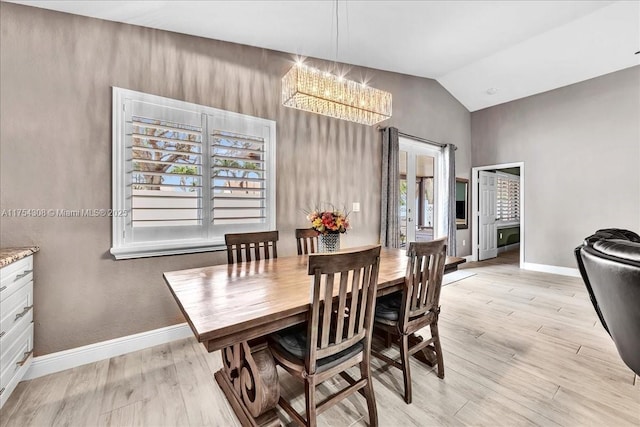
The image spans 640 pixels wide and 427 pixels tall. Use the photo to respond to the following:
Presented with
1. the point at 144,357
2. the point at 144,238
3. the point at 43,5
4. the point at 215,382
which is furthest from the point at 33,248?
the point at 43,5

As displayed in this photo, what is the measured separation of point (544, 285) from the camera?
4352mm

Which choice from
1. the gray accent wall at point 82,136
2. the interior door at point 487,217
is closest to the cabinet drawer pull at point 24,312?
the gray accent wall at point 82,136

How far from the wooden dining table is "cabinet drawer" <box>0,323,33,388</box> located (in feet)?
3.23

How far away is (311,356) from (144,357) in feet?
5.90

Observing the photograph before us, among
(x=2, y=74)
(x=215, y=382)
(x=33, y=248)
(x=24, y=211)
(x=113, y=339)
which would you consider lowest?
(x=215, y=382)

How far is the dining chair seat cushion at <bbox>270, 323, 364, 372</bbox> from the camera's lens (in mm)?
1436

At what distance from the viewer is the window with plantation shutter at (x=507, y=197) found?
6.85 m

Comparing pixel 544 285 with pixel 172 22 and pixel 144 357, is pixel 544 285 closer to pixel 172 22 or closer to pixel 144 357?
pixel 144 357

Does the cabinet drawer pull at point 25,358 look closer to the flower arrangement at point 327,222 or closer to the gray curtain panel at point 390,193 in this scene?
the flower arrangement at point 327,222

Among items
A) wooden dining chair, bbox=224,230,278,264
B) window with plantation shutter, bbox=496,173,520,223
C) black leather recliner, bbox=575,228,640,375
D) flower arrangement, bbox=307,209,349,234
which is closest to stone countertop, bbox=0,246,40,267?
wooden dining chair, bbox=224,230,278,264

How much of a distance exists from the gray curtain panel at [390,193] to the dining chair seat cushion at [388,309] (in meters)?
2.18

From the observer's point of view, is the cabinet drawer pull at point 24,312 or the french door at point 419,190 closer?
the cabinet drawer pull at point 24,312

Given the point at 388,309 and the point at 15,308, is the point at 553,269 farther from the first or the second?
the point at 15,308

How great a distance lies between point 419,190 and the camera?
5789 millimetres
